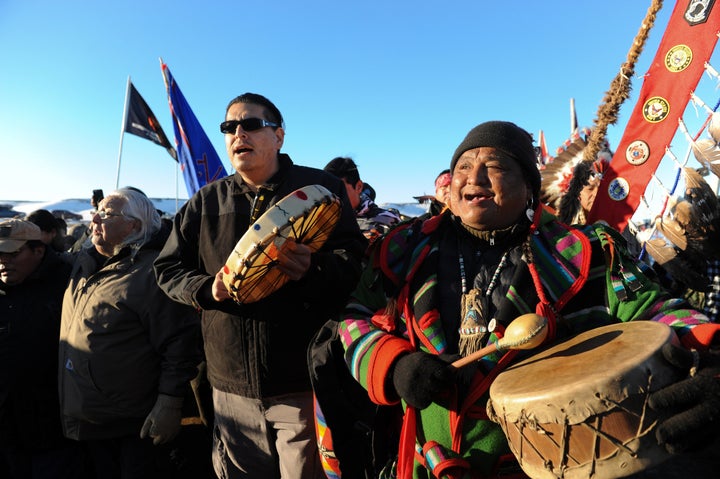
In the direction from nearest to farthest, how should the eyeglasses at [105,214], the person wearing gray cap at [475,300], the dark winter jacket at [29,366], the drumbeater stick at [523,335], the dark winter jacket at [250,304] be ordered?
the drumbeater stick at [523,335]
the person wearing gray cap at [475,300]
the dark winter jacket at [250,304]
the eyeglasses at [105,214]
the dark winter jacket at [29,366]

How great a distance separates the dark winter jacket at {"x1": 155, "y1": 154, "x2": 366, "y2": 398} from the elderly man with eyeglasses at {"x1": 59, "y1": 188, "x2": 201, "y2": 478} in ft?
1.04

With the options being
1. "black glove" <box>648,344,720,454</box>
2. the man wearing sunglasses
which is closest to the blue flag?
the man wearing sunglasses

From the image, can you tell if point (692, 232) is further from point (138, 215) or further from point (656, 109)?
point (138, 215)

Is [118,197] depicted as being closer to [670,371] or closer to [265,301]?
[265,301]

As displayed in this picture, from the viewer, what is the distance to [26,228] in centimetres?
295

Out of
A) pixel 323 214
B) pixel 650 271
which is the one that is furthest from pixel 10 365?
pixel 650 271

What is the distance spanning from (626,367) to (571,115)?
7.40 m

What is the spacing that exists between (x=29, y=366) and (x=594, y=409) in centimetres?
332

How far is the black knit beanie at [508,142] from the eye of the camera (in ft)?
5.14

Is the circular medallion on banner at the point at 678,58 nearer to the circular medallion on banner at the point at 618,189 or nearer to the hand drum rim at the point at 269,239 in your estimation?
the circular medallion on banner at the point at 618,189

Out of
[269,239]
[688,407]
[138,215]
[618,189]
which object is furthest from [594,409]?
[618,189]

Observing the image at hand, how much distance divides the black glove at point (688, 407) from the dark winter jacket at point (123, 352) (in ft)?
7.41

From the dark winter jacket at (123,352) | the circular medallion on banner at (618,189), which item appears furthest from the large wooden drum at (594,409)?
the circular medallion on banner at (618,189)

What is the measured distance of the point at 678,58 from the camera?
10.0ft
